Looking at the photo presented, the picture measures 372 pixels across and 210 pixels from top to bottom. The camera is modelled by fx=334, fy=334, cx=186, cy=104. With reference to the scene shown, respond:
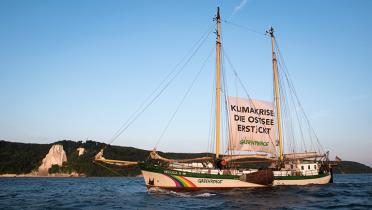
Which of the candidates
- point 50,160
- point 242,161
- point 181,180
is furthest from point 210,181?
point 50,160

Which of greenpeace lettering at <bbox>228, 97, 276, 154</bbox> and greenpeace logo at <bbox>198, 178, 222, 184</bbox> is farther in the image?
greenpeace lettering at <bbox>228, 97, 276, 154</bbox>

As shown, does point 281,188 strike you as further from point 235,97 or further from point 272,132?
point 235,97

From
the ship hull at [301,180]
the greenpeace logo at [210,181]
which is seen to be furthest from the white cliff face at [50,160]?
the ship hull at [301,180]

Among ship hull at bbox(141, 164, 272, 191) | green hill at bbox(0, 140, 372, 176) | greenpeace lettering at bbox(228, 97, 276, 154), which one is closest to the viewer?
ship hull at bbox(141, 164, 272, 191)

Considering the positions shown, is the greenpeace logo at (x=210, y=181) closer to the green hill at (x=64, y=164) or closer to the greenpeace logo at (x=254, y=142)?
the greenpeace logo at (x=254, y=142)

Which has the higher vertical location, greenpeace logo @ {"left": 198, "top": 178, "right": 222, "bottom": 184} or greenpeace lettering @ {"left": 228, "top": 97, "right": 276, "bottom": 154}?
greenpeace lettering @ {"left": 228, "top": 97, "right": 276, "bottom": 154}

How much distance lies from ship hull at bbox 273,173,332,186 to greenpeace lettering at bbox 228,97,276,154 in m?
5.81

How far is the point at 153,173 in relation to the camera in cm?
3997

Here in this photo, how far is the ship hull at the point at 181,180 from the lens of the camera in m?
39.4

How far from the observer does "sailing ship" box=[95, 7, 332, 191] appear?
4000 centimetres

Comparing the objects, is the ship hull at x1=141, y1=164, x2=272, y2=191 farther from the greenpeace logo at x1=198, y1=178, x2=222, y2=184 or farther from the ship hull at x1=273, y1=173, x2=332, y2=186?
the ship hull at x1=273, y1=173, x2=332, y2=186

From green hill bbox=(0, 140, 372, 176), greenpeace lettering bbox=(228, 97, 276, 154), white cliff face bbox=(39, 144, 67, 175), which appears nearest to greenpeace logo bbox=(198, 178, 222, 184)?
greenpeace lettering bbox=(228, 97, 276, 154)

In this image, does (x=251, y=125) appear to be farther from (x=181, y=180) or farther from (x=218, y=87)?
(x=181, y=180)

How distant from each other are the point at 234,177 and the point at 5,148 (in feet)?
604
